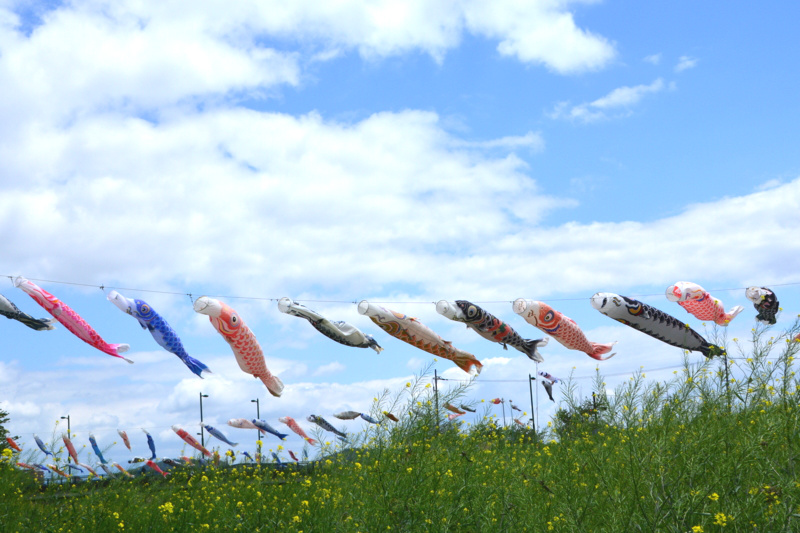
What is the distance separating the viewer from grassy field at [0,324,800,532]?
4785mm

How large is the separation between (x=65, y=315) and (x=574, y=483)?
774 cm

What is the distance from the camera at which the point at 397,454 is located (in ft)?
19.9

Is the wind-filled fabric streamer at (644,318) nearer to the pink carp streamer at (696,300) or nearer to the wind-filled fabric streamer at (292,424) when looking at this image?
the pink carp streamer at (696,300)

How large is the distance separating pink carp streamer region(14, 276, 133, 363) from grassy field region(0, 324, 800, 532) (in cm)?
251

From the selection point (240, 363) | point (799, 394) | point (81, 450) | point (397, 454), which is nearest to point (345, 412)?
point (240, 363)

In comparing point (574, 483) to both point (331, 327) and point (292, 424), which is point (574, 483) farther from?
point (292, 424)

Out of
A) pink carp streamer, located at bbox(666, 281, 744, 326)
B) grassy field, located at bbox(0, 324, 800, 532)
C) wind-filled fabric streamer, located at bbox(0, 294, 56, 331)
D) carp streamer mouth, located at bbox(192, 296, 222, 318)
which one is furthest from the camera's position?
pink carp streamer, located at bbox(666, 281, 744, 326)

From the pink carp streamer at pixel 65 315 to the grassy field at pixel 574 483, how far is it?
8.24 ft

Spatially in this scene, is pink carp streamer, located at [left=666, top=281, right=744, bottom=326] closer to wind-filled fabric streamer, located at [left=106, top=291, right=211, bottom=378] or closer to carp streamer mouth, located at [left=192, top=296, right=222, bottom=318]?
carp streamer mouth, located at [left=192, top=296, right=222, bottom=318]

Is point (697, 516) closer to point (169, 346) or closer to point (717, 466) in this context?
point (717, 466)

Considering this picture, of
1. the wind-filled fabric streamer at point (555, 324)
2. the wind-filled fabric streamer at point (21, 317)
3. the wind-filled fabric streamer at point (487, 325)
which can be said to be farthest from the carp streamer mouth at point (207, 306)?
the wind-filled fabric streamer at point (555, 324)

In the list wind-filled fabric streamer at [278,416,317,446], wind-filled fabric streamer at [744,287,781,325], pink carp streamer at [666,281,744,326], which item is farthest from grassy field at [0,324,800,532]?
wind-filled fabric streamer at [278,416,317,446]

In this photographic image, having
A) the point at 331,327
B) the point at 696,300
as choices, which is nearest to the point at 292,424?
the point at 331,327

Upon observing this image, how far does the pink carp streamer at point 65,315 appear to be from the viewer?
392 inches
